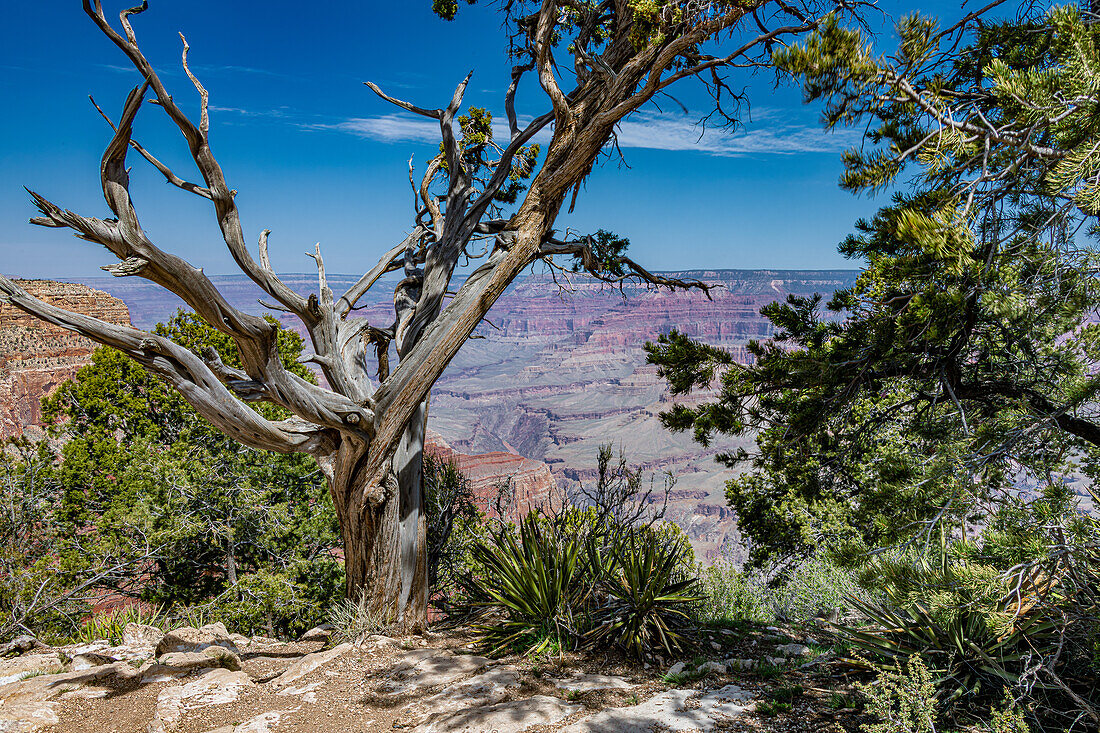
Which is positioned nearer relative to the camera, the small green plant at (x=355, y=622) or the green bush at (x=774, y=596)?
the small green plant at (x=355, y=622)

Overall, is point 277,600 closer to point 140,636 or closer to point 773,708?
point 140,636

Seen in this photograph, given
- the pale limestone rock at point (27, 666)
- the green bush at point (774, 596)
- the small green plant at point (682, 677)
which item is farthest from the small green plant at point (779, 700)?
the pale limestone rock at point (27, 666)

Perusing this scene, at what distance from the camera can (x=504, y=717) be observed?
12.6 ft

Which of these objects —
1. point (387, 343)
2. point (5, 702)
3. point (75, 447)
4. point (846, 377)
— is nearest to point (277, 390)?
point (387, 343)

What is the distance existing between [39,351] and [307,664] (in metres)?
55.5

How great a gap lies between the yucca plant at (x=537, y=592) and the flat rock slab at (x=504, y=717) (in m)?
0.95

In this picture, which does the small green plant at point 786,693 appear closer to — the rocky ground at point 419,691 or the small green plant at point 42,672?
the rocky ground at point 419,691

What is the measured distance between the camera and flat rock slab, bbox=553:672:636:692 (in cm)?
429

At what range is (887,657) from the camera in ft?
12.0

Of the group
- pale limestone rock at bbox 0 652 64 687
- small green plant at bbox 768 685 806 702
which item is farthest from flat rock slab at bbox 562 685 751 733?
pale limestone rock at bbox 0 652 64 687

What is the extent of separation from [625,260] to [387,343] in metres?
3.17

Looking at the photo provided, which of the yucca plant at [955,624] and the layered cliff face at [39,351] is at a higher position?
the layered cliff face at [39,351]

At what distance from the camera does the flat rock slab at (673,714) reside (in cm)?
354

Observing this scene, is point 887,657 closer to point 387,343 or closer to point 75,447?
point 387,343
